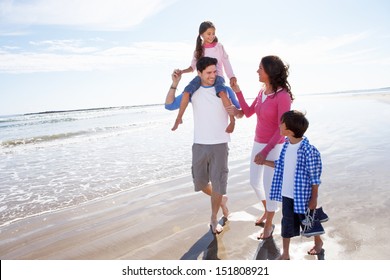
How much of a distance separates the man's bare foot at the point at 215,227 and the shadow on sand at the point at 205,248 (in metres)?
0.05

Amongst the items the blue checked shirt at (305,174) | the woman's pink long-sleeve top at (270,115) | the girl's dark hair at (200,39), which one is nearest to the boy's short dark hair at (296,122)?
the blue checked shirt at (305,174)

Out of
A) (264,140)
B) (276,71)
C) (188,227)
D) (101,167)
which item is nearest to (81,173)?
(101,167)

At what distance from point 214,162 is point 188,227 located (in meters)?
0.95

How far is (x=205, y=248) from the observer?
371 cm

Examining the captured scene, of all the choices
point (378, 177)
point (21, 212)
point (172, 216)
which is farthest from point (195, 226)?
point (378, 177)

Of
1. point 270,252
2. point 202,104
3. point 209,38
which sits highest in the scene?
point 209,38

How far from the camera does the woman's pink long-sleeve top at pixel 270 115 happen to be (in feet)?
11.8

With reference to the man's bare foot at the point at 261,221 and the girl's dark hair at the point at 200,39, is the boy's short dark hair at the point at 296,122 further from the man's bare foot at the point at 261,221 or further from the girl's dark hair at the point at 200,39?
the girl's dark hair at the point at 200,39

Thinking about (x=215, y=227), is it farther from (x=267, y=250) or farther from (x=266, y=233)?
(x=267, y=250)

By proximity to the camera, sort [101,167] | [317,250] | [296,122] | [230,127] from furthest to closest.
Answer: [101,167] → [230,127] → [317,250] → [296,122]

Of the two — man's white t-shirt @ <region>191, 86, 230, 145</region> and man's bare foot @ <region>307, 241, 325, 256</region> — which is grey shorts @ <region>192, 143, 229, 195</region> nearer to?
man's white t-shirt @ <region>191, 86, 230, 145</region>

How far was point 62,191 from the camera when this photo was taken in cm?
629

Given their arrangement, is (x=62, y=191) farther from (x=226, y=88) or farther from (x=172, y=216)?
(x=226, y=88)
